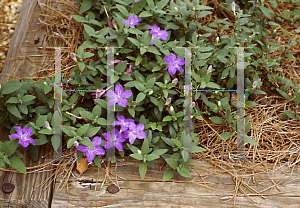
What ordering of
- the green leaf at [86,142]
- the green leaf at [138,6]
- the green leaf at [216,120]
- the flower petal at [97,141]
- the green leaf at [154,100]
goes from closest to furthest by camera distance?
the green leaf at [86,142], the flower petal at [97,141], the green leaf at [154,100], the green leaf at [216,120], the green leaf at [138,6]

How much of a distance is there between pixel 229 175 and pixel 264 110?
2.18 feet

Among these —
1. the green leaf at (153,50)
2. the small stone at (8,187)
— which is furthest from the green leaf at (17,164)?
the green leaf at (153,50)

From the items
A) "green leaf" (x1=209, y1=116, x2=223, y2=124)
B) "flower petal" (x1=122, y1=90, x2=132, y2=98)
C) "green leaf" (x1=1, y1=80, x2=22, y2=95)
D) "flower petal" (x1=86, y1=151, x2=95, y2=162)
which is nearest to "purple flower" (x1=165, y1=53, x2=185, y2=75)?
"flower petal" (x1=122, y1=90, x2=132, y2=98)

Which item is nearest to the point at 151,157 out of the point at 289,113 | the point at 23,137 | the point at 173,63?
the point at 173,63

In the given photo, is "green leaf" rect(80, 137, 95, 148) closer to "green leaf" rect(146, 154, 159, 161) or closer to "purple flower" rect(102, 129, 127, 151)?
"purple flower" rect(102, 129, 127, 151)

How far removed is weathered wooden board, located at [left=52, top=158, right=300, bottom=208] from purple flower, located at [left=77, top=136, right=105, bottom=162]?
182 millimetres

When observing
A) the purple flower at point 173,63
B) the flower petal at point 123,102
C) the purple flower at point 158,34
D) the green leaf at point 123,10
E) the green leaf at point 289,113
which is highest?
the green leaf at point 123,10

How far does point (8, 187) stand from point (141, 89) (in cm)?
112

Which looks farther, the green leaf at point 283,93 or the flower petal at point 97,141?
the green leaf at point 283,93

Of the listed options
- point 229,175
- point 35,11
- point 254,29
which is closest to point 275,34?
point 254,29

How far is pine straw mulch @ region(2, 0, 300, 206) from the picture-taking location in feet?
5.94

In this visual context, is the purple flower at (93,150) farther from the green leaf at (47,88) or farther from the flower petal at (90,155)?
the green leaf at (47,88)

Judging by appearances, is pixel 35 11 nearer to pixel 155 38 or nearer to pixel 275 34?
pixel 155 38

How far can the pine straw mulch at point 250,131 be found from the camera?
1810 mm
